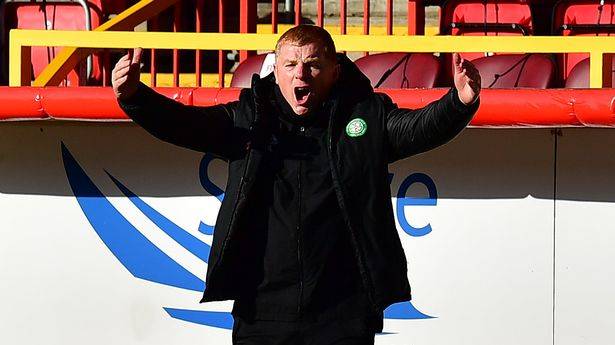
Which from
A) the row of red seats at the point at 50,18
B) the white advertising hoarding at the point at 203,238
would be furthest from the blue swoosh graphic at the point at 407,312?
the row of red seats at the point at 50,18

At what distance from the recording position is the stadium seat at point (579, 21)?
22.5 feet

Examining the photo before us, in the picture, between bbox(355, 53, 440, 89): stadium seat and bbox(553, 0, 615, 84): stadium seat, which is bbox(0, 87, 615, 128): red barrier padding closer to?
bbox(355, 53, 440, 89): stadium seat

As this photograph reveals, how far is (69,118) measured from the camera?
5070 millimetres

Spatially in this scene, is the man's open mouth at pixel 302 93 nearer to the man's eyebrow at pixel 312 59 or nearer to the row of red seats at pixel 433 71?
the man's eyebrow at pixel 312 59

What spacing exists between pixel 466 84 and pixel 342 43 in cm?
204

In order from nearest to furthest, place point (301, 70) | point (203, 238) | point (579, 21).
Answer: point (301, 70)
point (203, 238)
point (579, 21)

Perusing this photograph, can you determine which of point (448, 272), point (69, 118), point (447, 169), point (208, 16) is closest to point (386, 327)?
point (448, 272)

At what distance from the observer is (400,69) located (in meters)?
5.92

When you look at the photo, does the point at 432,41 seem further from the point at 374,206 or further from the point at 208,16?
the point at 208,16

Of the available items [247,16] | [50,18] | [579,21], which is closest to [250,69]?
[247,16]

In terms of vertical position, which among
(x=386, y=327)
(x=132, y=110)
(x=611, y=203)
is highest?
(x=132, y=110)

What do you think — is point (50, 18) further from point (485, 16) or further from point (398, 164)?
point (398, 164)

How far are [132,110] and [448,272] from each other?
7.37ft

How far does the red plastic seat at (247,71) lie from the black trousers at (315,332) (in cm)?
257
